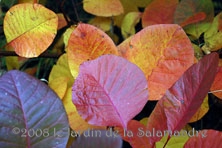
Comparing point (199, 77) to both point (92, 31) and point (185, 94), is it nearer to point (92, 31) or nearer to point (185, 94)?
point (185, 94)

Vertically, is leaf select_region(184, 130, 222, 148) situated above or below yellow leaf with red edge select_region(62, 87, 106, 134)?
above

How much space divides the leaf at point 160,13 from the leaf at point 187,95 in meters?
0.21

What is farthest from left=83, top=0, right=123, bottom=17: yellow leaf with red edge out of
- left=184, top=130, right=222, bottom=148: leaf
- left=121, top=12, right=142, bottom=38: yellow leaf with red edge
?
left=184, top=130, right=222, bottom=148: leaf

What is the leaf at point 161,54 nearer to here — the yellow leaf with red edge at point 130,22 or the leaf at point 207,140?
the leaf at point 207,140

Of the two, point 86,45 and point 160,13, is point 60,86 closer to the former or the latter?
point 86,45

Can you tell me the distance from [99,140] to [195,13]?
31cm

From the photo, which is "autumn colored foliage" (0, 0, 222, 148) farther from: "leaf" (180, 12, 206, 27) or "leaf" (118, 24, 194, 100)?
"leaf" (180, 12, 206, 27)

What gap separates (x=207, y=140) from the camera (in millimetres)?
324

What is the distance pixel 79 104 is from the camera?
343 millimetres

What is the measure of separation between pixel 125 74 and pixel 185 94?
6 centimetres

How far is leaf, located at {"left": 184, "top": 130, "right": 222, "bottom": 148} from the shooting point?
322 millimetres

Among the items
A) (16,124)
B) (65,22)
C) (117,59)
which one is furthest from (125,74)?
(65,22)

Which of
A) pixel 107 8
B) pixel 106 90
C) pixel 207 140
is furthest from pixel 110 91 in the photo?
pixel 107 8

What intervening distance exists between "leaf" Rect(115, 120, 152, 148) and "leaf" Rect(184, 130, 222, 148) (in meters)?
0.05
